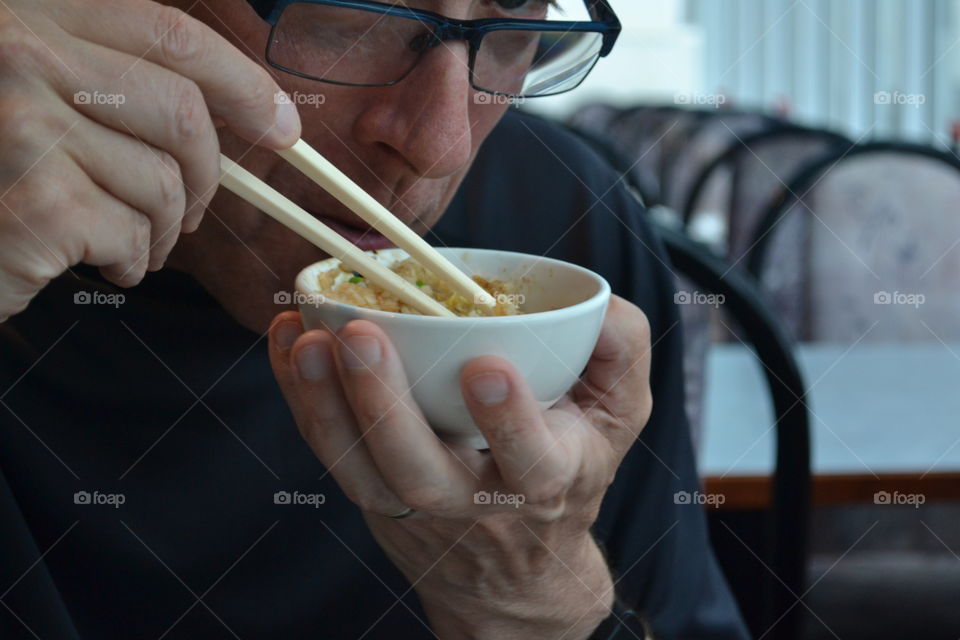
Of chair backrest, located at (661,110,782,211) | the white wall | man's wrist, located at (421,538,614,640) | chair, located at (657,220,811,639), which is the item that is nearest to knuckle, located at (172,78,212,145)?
man's wrist, located at (421,538,614,640)

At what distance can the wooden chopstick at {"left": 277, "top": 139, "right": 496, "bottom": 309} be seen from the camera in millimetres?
741

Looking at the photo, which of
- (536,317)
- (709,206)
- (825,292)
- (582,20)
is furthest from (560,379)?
(709,206)

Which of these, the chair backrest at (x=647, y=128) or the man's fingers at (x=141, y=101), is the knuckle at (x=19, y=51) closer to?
the man's fingers at (x=141, y=101)

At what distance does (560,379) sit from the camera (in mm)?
784

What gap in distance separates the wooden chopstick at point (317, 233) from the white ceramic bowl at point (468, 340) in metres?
0.04

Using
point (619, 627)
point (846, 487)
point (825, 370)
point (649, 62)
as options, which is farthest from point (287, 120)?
point (649, 62)

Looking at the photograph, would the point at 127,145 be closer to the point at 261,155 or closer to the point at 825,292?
the point at 261,155

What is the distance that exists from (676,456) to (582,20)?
614mm

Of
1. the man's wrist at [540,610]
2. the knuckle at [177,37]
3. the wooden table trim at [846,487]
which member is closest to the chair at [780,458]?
the wooden table trim at [846,487]

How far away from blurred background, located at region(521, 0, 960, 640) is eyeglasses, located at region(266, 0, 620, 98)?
9.0 inches

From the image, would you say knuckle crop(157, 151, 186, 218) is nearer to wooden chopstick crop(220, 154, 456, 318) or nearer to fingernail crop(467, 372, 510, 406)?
wooden chopstick crop(220, 154, 456, 318)

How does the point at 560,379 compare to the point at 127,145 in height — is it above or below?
below

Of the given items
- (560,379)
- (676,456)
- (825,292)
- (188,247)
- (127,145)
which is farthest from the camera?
(825,292)

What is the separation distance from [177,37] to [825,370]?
5.20 feet
